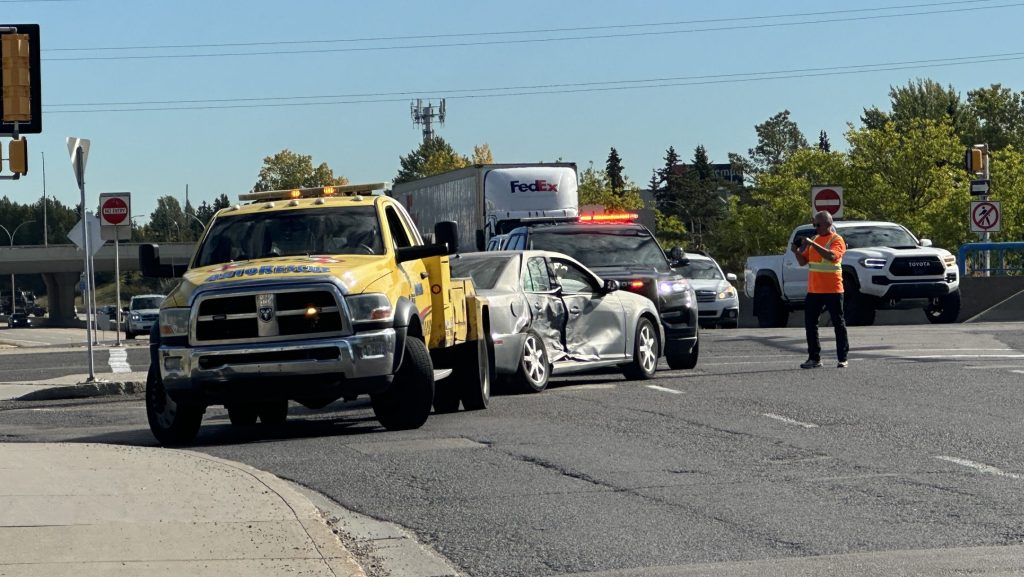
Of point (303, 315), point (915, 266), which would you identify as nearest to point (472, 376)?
point (303, 315)

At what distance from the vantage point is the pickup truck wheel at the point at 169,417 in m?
13.1

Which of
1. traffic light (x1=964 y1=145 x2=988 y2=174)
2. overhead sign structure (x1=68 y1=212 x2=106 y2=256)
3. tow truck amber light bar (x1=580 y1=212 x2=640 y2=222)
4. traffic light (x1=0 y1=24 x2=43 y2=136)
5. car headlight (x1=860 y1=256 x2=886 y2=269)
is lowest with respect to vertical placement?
car headlight (x1=860 y1=256 x2=886 y2=269)

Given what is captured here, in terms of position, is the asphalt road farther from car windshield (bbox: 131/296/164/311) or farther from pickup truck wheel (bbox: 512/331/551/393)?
car windshield (bbox: 131/296/164/311)

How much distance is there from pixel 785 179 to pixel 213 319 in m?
83.4

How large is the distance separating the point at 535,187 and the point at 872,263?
8.48 meters

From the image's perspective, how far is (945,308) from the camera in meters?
31.5

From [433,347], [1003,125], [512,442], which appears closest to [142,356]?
[433,347]

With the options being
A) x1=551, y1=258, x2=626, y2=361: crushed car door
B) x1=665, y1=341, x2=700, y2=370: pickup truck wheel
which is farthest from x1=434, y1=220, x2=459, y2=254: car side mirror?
x1=665, y1=341, x2=700, y2=370: pickup truck wheel

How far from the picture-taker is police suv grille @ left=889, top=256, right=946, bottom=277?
30.0m

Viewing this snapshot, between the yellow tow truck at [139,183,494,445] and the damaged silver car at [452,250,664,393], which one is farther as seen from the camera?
the damaged silver car at [452,250,664,393]

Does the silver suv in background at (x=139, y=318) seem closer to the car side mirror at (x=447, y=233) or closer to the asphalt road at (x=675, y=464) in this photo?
the asphalt road at (x=675, y=464)

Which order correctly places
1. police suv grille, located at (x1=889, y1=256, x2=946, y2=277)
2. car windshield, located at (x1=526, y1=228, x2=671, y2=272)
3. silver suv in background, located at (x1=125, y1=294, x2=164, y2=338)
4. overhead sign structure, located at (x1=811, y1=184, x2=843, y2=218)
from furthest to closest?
silver suv in background, located at (x1=125, y1=294, x2=164, y2=338) < overhead sign structure, located at (x1=811, y1=184, x2=843, y2=218) < police suv grille, located at (x1=889, y1=256, x2=946, y2=277) < car windshield, located at (x1=526, y1=228, x2=671, y2=272)

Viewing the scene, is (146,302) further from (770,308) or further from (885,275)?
(885,275)

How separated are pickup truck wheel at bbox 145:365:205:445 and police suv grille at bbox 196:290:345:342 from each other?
0.70 meters
